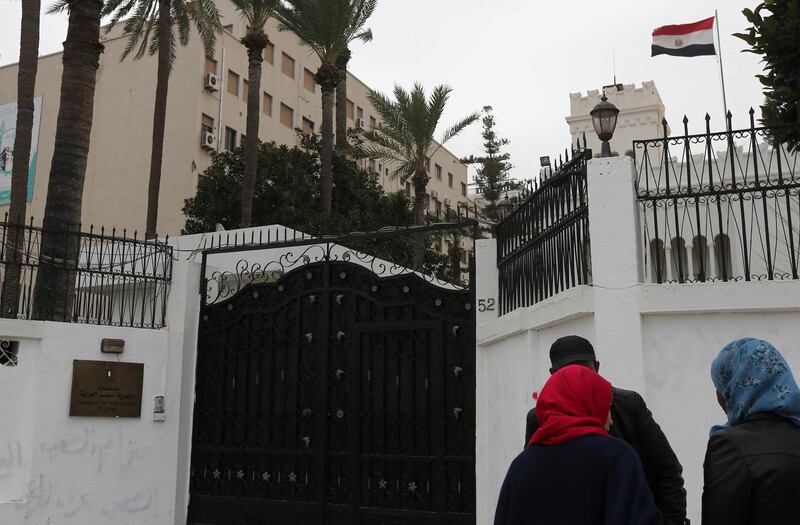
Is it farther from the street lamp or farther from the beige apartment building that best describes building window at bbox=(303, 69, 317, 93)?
the street lamp

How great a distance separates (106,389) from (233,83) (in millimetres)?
26784

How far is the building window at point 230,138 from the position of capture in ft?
104

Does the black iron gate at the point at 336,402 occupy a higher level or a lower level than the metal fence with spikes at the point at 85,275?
lower

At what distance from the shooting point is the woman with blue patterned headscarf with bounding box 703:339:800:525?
7.26 feet

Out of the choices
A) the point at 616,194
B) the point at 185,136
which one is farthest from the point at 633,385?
the point at 185,136

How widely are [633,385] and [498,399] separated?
163 centimetres

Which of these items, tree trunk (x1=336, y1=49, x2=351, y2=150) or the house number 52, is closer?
the house number 52

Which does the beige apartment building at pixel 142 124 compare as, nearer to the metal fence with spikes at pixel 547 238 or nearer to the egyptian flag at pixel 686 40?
the egyptian flag at pixel 686 40

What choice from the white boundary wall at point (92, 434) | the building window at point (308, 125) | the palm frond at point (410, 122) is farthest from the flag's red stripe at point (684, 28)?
the building window at point (308, 125)

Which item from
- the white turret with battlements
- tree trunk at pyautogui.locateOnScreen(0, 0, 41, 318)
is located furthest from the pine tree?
tree trunk at pyautogui.locateOnScreen(0, 0, 41, 318)

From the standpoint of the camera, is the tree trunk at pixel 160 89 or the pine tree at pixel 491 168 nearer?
the tree trunk at pixel 160 89

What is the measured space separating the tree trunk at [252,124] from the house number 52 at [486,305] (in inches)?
507

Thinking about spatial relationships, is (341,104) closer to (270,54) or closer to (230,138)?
(230,138)

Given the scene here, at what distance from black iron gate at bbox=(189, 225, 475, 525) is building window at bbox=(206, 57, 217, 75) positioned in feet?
80.4
